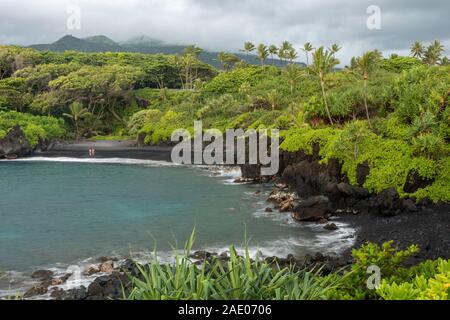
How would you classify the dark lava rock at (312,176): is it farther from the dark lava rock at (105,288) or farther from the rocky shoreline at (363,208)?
the dark lava rock at (105,288)

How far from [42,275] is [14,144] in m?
51.8

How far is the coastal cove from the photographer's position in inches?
907

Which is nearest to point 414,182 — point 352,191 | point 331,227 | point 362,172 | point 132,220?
point 362,172

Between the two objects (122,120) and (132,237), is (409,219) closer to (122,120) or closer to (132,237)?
(132,237)

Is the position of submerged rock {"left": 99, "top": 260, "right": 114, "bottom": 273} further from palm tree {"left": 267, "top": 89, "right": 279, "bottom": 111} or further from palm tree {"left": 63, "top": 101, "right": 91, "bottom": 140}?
palm tree {"left": 63, "top": 101, "right": 91, "bottom": 140}

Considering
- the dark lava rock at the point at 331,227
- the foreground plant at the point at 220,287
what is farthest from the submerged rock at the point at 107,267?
the foreground plant at the point at 220,287

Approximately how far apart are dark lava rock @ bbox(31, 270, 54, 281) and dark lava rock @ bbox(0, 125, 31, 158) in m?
50.8

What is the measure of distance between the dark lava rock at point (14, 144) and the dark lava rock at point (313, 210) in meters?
51.6

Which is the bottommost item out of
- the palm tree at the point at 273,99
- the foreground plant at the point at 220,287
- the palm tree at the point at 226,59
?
the foreground plant at the point at 220,287

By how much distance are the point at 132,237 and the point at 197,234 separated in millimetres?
4017

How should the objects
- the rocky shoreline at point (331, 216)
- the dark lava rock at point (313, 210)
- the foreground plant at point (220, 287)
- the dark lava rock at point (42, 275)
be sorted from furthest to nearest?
the dark lava rock at point (313, 210) < the dark lava rock at point (42, 275) < the rocky shoreline at point (331, 216) < the foreground plant at point (220, 287)

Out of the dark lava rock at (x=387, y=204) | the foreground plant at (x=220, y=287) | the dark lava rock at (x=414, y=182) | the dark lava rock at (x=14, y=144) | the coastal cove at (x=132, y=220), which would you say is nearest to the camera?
the foreground plant at (x=220, y=287)

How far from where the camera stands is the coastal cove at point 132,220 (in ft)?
75.6

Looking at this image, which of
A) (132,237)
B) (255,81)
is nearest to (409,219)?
(132,237)
